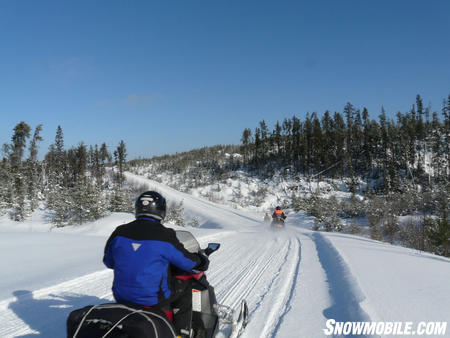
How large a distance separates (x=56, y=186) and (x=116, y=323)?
48198mm

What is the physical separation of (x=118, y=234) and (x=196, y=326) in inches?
58.0

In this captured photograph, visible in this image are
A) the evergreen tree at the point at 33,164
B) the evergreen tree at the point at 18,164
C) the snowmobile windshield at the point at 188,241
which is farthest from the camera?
the evergreen tree at the point at 33,164

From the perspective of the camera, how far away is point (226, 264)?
25.0ft

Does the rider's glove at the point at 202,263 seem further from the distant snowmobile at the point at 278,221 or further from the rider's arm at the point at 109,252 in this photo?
the distant snowmobile at the point at 278,221

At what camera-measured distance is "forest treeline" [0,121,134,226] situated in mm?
24641

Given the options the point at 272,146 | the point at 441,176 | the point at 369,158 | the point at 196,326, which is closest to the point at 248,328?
the point at 196,326

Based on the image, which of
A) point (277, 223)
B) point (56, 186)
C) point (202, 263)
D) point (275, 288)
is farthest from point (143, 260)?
point (56, 186)

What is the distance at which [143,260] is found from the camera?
8.19 feet

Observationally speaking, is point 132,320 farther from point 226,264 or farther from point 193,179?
point 193,179

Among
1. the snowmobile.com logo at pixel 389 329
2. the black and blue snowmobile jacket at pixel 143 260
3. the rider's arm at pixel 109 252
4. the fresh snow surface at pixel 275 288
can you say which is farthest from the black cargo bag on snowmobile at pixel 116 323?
the snowmobile.com logo at pixel 389 329

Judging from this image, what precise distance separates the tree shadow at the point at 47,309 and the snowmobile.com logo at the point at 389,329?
367 cm

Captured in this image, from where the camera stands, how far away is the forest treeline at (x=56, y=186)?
2464cm

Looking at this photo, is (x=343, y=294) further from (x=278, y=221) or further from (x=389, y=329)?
(x=278, y=221)

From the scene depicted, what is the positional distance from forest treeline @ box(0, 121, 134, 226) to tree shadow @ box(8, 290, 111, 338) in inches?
767
